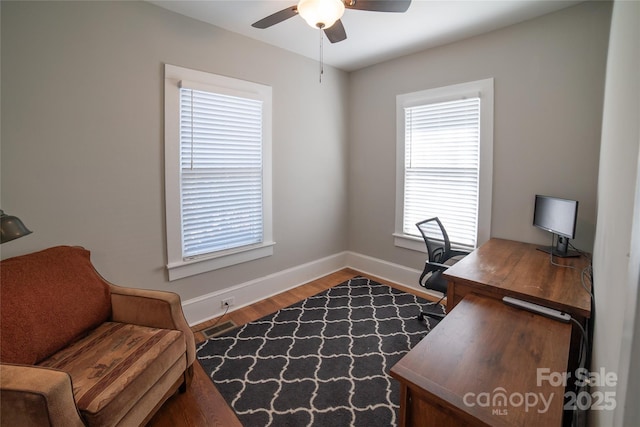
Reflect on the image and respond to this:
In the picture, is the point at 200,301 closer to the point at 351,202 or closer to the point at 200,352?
the point at 200,352

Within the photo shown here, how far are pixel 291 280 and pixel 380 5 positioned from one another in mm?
2823

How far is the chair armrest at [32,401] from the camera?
1045 millimetres

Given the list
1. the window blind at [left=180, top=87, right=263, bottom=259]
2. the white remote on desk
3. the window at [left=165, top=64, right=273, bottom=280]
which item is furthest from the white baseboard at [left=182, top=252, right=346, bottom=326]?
the white remote on desk

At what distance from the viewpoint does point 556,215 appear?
2248mm

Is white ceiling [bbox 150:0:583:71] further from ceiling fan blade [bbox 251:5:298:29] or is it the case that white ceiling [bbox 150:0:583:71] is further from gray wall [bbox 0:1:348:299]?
ceiling fan blade [bbox 251:5:298:29]

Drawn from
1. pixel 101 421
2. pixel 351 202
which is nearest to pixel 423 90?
pixel 351 202

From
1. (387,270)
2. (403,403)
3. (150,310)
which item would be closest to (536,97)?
(387,270)

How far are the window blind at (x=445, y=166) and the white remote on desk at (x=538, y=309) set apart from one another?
1.47 metres

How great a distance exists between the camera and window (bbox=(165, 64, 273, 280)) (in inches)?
96.3

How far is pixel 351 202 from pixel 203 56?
8.21 feet

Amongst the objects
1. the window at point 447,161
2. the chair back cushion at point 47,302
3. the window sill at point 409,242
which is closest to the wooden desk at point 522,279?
the window at point 447,161

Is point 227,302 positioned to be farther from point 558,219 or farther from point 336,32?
point 558,219

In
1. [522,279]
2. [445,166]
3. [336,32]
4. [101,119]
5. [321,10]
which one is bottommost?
[522,279]

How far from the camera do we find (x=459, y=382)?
102 centimetres
